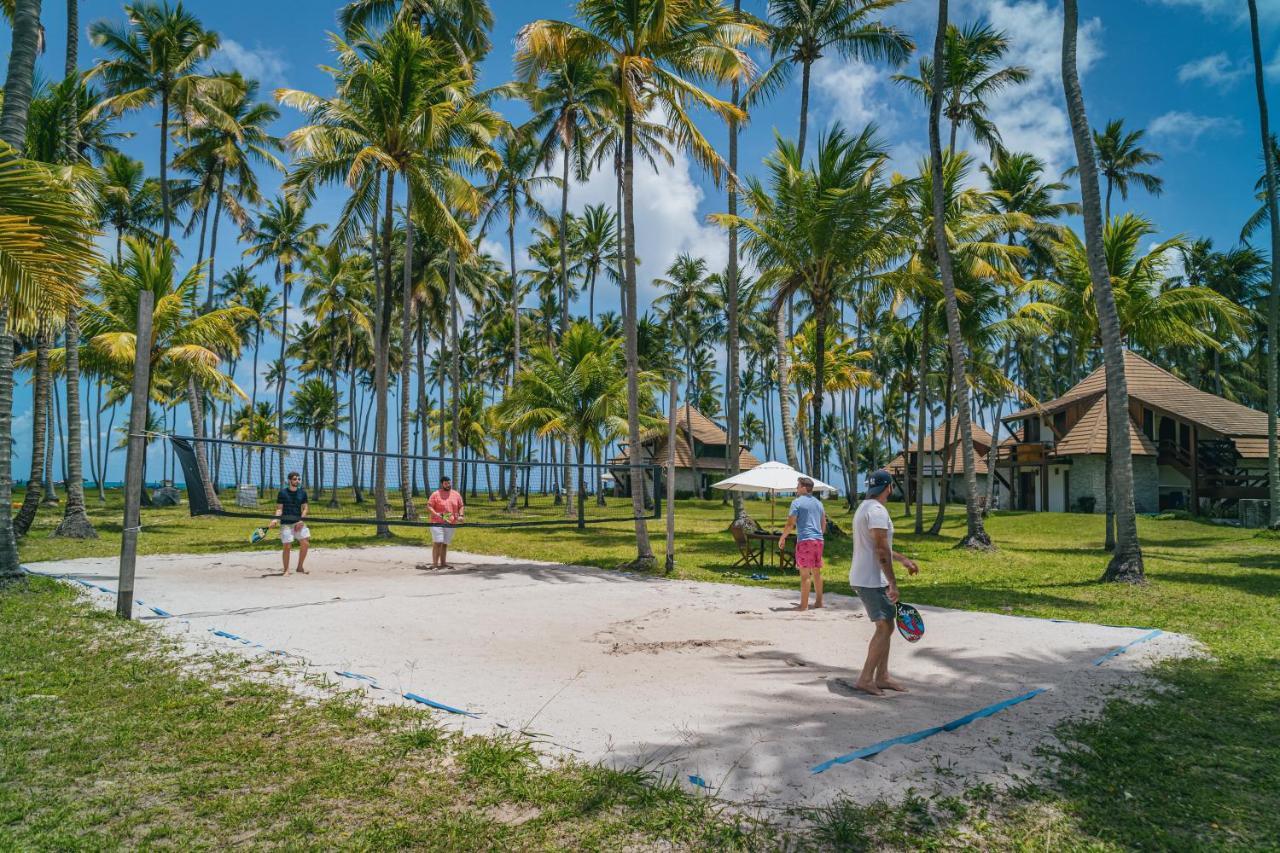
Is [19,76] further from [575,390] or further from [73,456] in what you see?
[575,390]

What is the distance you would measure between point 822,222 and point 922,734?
15.7 m

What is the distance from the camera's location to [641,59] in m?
13.3

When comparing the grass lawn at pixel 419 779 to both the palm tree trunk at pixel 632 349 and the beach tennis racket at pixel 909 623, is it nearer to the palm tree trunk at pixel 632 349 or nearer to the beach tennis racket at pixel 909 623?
the beach tennis racket at pixel 909 623

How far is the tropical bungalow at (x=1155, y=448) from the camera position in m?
29.2

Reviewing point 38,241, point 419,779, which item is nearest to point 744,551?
point 419,779

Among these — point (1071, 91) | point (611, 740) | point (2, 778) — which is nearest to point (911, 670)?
point (611, 740)

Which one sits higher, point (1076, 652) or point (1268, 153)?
point (1268, 153)

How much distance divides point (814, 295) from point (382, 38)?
1380 cm

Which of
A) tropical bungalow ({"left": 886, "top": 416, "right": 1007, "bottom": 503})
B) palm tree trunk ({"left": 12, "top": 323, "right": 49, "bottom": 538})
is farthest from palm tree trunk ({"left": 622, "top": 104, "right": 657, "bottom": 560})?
tropical bungalow ({"left": 886, "top": 416, "right": 1007, "bottom": 503})

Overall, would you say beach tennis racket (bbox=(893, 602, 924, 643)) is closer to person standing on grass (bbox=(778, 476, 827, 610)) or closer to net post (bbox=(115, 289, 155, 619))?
person standing on grass (bbox=(778, 476, 827, 610))

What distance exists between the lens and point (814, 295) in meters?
19.7

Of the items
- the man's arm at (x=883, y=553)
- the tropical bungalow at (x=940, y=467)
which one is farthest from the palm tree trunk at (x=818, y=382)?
the tropical bungalow at (x=940, y=467)

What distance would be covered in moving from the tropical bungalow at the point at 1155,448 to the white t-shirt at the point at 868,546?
1035 inches

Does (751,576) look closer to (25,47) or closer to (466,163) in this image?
(25,47)
